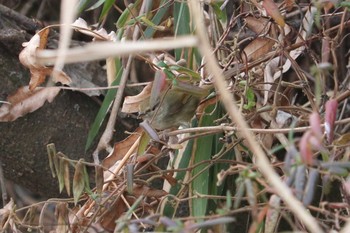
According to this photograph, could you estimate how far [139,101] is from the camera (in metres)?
0.83

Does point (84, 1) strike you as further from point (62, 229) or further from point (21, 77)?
point (62, 229)

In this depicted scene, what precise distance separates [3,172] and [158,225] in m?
0.59

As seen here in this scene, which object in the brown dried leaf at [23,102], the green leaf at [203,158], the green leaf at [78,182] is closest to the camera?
the green leaf at [78,182]

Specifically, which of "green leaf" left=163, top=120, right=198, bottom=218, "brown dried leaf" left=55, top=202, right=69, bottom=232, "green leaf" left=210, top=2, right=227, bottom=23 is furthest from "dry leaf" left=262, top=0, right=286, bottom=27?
"brown dried leaf" left=55, top=202, right=69, bottom=232

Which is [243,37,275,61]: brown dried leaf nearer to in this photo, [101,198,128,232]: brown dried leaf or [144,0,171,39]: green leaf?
[144,0,171,39]: green leaf

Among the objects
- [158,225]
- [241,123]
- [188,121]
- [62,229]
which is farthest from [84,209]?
[241,123]

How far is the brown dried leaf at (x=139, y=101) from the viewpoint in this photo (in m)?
0.82

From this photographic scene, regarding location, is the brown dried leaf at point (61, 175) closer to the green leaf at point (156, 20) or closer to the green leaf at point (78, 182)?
the green leaf at point (78, 182)

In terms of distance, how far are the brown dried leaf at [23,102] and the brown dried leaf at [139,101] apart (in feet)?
0.47

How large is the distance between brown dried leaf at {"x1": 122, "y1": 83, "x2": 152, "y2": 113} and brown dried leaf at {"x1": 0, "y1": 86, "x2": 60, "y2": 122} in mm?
144

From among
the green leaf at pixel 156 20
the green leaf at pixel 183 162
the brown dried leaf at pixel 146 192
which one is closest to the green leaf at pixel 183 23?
the green leaf at pixel 156 20

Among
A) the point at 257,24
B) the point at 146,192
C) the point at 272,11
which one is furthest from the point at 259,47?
the point at 146,192

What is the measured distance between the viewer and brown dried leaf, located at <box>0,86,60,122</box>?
95 cm

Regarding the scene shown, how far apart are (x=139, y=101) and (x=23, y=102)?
204 mm
